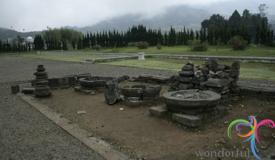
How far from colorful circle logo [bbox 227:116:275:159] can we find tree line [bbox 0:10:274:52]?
26774 millimetres

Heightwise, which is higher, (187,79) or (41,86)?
(187,79)

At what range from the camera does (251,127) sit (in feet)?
14.8

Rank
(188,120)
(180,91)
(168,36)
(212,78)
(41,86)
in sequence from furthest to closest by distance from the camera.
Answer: (168,36) → (41,86) → (212,78) → (180,91) → (188,120)

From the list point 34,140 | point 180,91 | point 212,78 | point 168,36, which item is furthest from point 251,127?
point 168,36

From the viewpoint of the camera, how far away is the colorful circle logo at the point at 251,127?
386 centimetres

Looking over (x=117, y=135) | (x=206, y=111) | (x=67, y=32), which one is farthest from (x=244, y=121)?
(x=67, y=32)

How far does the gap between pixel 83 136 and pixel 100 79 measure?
16.3ft

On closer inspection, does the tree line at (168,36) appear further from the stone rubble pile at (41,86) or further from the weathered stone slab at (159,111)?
the weathered stone slab at (159,111)

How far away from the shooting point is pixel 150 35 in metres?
44.5

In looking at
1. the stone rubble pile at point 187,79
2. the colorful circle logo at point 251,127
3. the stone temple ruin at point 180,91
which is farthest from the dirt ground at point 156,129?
the stone rubble pile at point 187,79

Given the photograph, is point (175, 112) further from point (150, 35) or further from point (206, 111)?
point (150, 35)

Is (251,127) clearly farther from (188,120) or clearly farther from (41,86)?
(41,86)

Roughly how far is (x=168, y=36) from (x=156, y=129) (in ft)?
124

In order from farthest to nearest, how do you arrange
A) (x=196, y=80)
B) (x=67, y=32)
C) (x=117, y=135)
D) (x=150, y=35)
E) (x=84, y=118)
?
(x=67, y=32), (x=150, y=35), (x=196, y=80), (x=84, y=118), (x=117, y=135)
